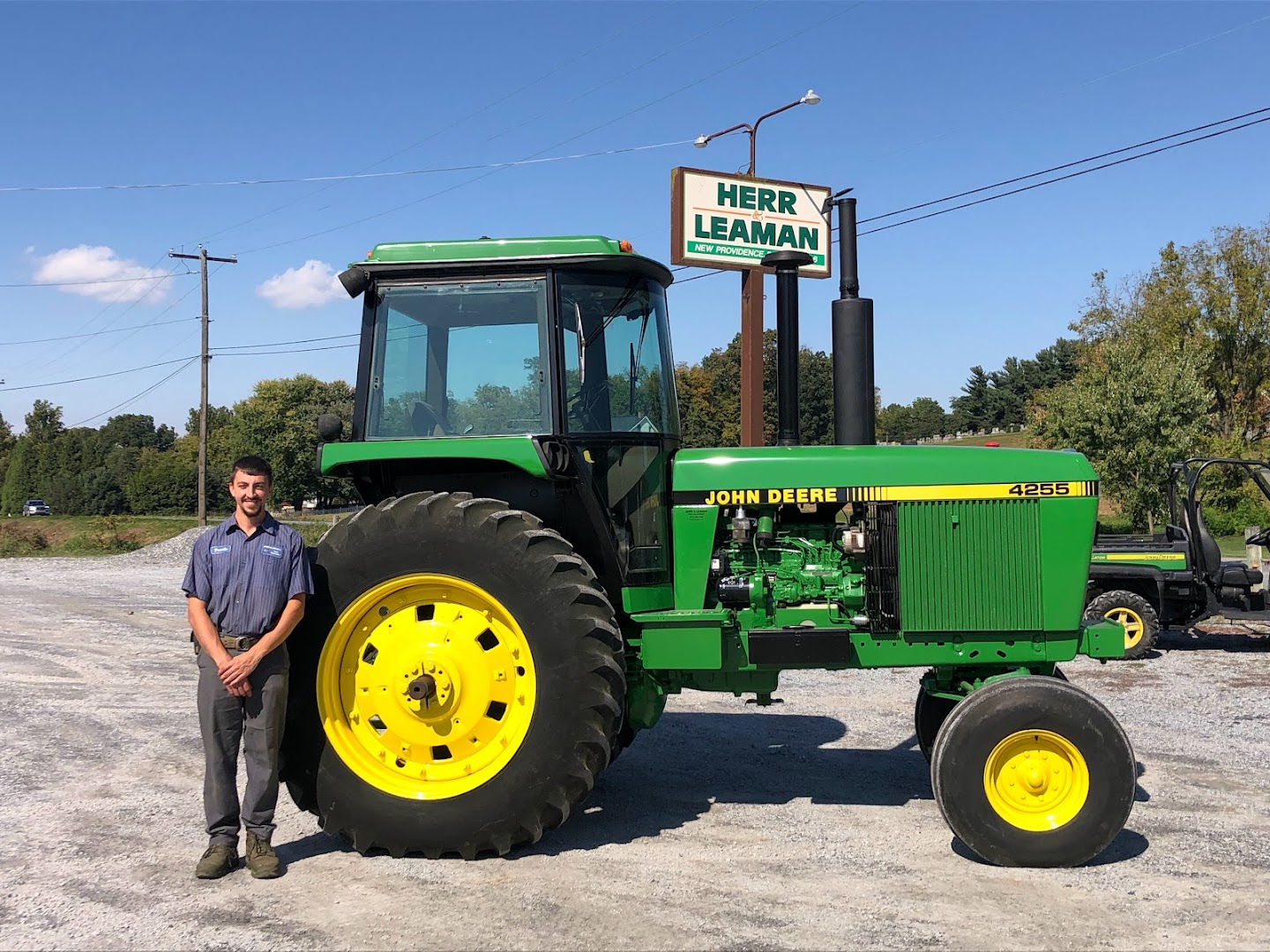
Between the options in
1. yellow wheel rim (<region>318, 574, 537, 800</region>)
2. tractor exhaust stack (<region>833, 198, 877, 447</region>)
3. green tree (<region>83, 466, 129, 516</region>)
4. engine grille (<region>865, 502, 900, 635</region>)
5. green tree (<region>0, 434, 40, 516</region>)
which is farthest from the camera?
green tree (<region>0, 434, 40, 516</region>)

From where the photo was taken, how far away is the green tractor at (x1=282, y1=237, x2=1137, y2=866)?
14.3 feet

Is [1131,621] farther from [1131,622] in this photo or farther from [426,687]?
[426,687]

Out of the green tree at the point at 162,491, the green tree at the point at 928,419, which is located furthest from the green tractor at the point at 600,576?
the green tree at the point at 928,419

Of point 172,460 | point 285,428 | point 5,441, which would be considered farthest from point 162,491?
point 5,441

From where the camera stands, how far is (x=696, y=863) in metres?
4.38

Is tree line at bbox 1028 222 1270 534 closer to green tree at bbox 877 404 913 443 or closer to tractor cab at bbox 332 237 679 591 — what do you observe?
tractor cab at bbox 332 237 679 591

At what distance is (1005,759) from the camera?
439 centimetres

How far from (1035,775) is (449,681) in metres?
2.51

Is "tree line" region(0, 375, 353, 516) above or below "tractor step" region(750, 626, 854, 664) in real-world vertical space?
above

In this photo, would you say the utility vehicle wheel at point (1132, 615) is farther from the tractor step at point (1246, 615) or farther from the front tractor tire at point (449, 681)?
the front tractor tire at point (449, 681)

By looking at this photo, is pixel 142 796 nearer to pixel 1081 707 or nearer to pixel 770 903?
pixel 770 903

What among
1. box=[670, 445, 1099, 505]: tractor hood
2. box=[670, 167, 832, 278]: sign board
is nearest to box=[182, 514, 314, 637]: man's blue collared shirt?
box=[670, 445, 1099, 505]: tractor hood

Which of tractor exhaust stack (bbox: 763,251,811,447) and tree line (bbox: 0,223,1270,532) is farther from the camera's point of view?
tree line (bbox: 0,223,1270,532)

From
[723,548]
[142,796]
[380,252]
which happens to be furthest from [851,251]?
[142,796]
